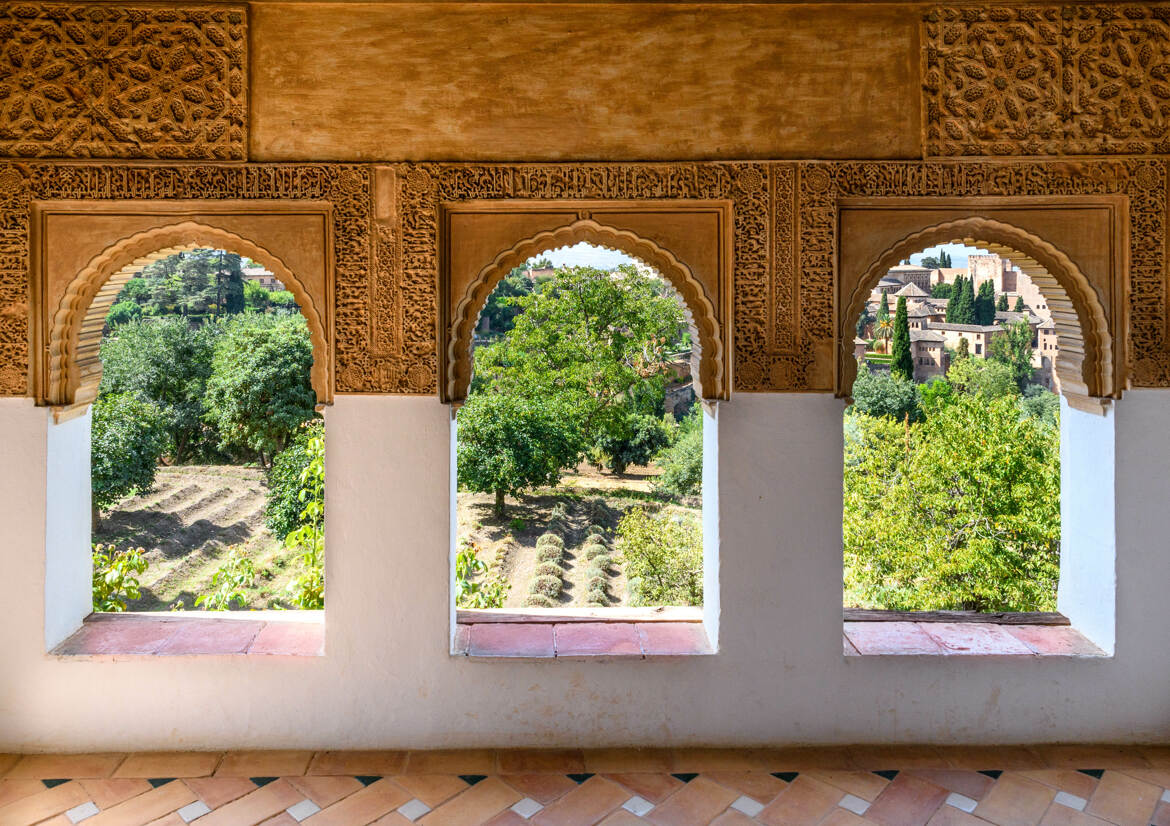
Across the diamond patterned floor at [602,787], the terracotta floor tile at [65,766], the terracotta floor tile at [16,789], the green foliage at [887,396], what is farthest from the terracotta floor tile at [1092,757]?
the green foliage at [887,396]

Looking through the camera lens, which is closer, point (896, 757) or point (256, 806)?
point (256, 806)

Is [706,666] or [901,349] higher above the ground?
[901,349]

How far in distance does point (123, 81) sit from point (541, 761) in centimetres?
320

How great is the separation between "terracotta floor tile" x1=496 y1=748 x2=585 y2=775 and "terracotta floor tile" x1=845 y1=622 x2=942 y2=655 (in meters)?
1.27

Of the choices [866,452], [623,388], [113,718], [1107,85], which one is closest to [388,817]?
[113,718]

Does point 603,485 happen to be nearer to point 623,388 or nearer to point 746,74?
point 623,388

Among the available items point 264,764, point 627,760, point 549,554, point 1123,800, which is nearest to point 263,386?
point 549,554

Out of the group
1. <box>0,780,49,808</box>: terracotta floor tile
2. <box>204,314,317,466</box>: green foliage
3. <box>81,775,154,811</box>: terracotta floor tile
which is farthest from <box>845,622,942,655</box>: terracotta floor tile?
<box>204,314,317,466</box>: green foliage

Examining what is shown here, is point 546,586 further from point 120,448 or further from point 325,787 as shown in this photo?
point 325,787

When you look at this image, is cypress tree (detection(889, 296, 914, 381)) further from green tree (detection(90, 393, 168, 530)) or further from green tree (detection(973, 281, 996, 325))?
green tree (detection(90, 393, 168, 530))

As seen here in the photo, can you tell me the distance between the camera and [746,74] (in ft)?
11.4

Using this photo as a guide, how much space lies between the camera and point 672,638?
370 centimetres

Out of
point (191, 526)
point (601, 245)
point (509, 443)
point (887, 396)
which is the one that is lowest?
point (191, 526)

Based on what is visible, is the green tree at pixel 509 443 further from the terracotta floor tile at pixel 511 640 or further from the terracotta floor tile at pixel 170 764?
the terracotta floor tile at pixel 170 764
